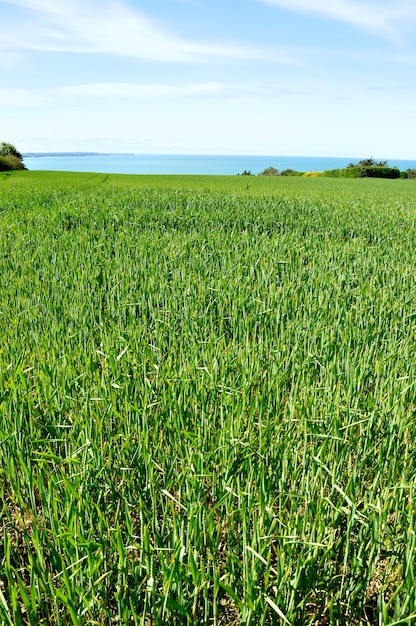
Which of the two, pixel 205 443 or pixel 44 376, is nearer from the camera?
pixel 205 443

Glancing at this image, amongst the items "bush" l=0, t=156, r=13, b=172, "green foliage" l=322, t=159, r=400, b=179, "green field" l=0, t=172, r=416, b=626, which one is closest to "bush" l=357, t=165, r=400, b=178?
"green foliage" l=322, t=159, r=400, b=179

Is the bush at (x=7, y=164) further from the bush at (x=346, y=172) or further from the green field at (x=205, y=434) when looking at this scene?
the green field at (x=205, y=434)

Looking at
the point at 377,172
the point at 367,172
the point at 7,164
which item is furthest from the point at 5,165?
the point at 377,172

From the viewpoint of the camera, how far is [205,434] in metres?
1.91

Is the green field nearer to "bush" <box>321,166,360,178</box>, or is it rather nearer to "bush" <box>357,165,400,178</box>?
"bush" <box>321,166,360,178</box>

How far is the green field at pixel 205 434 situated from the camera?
4.29 feet

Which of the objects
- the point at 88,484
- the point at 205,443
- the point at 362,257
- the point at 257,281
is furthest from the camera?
the point at 362,257

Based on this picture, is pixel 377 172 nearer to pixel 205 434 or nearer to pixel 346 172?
pixel 346 172

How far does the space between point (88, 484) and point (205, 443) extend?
0.48 metres

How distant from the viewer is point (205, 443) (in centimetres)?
189

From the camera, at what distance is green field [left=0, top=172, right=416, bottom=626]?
4.29ft

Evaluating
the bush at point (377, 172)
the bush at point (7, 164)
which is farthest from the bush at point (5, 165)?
the bush at point (377, 172)

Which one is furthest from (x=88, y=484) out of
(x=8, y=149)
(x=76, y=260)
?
(x=8, y=149)

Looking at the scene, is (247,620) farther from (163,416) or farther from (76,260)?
(76,260)
